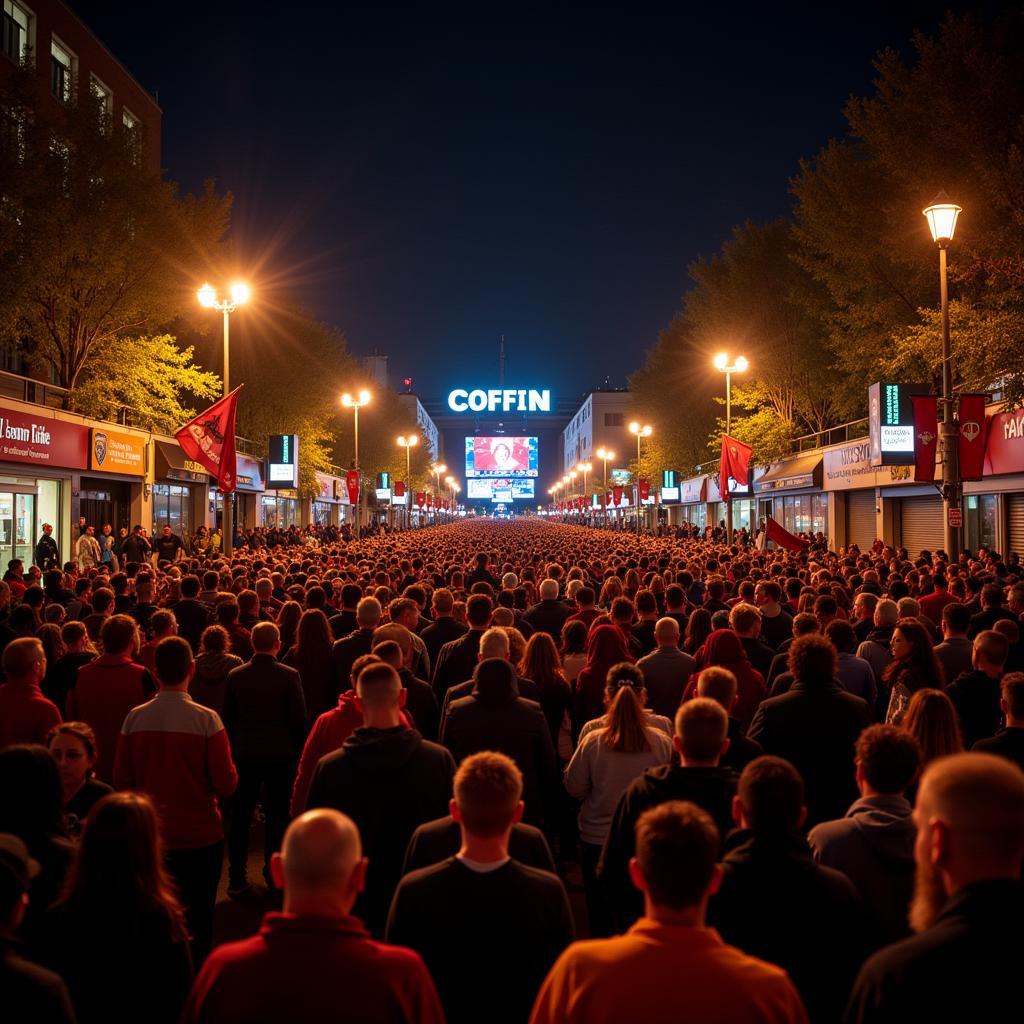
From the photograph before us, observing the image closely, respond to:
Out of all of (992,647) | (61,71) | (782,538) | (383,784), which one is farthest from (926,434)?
(61,71)

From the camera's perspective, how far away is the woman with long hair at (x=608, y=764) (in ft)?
17.3

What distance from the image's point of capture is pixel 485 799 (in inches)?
128

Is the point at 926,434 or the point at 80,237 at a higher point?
the point at 80,237

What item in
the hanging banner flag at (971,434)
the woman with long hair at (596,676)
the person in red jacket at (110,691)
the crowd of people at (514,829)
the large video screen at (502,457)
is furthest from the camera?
the large video screen at (502,457)

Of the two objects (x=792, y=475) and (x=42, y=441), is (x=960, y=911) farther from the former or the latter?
(x=792, y=475)

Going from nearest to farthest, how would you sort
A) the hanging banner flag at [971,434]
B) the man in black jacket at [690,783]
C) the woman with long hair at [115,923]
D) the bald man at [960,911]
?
the bald man at [960,911], the woman with long hair at [115,923], the man in black jacket at [690,783], the hanging banner flag at [971,434]

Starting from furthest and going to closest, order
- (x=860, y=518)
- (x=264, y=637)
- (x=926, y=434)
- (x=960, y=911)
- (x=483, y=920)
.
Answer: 1. (x=860, y=518)
2. (x=926, y=434)
3. (x=264, y=637)
4. (x=483, y=920)
5. (x=960, y=911)

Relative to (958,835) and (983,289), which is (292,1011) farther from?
(983,289)

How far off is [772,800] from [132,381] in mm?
30776

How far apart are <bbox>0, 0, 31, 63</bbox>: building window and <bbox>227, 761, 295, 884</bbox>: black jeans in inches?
1138

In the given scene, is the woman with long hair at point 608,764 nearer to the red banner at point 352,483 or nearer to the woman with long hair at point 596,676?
the woman with long hair at point 596,676

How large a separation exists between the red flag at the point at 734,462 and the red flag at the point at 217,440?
13833 millimetres

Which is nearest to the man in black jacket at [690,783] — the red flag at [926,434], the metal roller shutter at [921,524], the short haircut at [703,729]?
the short haircut at [703,729]

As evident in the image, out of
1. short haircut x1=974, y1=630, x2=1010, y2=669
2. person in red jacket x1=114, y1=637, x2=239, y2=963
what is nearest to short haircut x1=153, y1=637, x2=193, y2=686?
person in red jacket x1=114, y1=637, x2=239, y2=963
